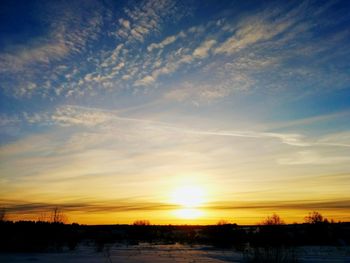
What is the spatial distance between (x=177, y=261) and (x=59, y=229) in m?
16.1

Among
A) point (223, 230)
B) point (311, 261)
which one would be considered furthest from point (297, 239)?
point (311, 261)

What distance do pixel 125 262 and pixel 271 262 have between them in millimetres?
5458

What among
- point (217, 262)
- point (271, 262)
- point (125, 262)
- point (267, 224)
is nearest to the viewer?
point (271, 262)

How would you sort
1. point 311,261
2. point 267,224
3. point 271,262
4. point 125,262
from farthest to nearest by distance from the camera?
point 267,224
point 311,261
point 125,262
point 271,262

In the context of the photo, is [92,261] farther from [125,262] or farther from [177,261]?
[177,261]

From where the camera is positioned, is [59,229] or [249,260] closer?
[249,260]

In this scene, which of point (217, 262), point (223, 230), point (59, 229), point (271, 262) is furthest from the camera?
point (223, 230)

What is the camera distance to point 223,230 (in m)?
44.5

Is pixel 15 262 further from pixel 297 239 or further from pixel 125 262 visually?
pixel 297 239

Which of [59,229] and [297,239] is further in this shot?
[297,239]

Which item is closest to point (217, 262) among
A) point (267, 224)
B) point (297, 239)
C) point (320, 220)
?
point (267, 224)

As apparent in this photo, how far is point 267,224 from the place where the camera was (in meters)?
35.5

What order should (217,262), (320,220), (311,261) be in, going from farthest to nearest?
1. (320,220)
2. (311,261)
3. (217,262)

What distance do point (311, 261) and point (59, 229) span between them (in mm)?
19000
